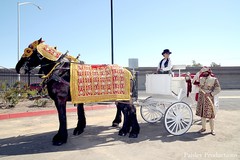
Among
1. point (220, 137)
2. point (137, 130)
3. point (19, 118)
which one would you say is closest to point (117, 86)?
point (137, 130)

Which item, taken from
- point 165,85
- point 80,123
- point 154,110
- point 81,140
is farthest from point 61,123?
point 154,110

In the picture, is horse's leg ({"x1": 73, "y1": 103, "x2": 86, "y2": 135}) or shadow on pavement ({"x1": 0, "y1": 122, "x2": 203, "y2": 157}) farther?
horse's leg ({"x1": 73, "y1": 103, "x2": 86, "y2": 135})

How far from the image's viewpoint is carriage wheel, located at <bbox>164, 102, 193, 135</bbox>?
6.18 m

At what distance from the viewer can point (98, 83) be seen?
18.8 ft

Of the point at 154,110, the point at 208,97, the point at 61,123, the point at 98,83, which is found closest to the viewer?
the point at 61,123

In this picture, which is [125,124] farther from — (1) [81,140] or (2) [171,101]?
(2) [171,101]

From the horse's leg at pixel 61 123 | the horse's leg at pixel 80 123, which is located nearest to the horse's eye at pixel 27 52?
the horse's leg at pixel 61 123

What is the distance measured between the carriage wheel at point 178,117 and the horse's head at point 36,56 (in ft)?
10.8

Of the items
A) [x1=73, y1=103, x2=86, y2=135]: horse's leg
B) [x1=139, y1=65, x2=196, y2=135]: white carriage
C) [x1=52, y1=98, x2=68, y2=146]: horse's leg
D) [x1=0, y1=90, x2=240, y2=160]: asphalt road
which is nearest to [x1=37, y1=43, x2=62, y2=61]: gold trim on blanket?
[x1=52, y1=98, x2=68, y2=146]: horse's leg

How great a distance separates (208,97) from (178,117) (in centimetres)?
104

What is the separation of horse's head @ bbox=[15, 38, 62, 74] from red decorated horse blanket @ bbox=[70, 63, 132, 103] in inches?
22.9

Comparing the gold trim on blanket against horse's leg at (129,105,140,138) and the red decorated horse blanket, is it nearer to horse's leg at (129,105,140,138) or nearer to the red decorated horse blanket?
the red decorated horse blanket

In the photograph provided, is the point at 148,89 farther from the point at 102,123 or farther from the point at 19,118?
the point at 19,118

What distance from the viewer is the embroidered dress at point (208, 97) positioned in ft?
20.8
